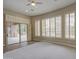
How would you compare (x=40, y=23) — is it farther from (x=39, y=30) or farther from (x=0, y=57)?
(x=0, y=57)

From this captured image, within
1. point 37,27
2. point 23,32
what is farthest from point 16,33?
point 37,27

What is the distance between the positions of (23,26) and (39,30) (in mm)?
1982

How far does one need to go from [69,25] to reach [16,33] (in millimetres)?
5279

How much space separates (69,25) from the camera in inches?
274

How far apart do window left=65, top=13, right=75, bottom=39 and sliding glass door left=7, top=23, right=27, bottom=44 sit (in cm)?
498

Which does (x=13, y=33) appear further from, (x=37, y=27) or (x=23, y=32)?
(x=37, y=27)

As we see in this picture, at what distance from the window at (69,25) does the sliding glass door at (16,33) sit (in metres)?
4.98

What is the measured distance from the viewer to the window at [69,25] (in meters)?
6.68

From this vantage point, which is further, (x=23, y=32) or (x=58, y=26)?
(x=23, y=32)

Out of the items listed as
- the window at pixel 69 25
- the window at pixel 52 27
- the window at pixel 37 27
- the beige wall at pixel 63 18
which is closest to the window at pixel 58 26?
the beige wall at pixel 63 18

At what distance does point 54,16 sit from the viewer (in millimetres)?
8750

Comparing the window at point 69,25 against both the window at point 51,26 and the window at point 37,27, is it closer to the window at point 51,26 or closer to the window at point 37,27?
the window at point 51,26

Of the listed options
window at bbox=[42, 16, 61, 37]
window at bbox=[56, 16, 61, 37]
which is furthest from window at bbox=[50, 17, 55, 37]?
window at bbox=[56, 16, 61, 37]

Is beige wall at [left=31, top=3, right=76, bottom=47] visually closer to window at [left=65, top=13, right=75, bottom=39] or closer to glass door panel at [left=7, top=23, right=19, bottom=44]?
window at [left=65, top=13, right=75, bottom=39]
